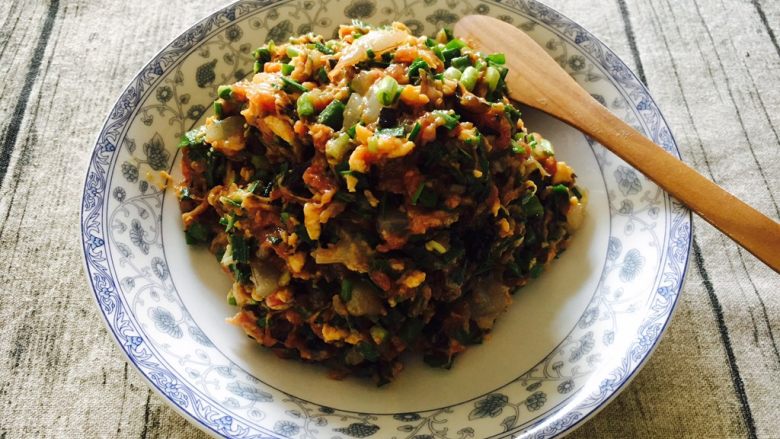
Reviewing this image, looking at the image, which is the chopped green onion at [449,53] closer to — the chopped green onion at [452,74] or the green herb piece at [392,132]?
the chopped green onion at [452,74]

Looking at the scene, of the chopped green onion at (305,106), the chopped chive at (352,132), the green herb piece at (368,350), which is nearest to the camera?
the chopped chive at (352,132)

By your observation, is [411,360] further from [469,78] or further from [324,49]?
[324,49]

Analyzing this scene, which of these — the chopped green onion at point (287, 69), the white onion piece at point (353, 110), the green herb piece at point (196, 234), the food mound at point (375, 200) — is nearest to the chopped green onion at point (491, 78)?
the food mound at point (375, 200)

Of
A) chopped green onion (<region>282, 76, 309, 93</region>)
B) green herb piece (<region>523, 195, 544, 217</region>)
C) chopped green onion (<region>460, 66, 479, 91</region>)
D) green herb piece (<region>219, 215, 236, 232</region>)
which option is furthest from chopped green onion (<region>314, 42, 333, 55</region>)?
green herb piece (<region>523, 195, 544, 217</region>)

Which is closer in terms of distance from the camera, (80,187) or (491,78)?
(491,78)

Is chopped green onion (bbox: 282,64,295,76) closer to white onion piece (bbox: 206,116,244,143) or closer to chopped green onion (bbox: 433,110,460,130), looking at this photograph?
white onion piece (bbox: 206,116,244,143)

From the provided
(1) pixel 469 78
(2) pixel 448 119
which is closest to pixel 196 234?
(2) pixel 448 119
